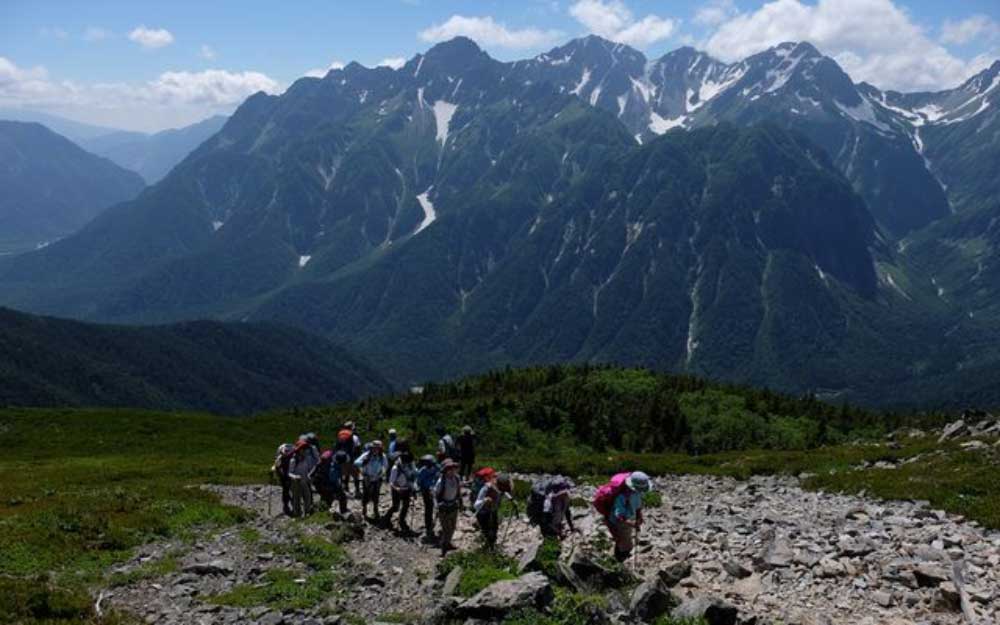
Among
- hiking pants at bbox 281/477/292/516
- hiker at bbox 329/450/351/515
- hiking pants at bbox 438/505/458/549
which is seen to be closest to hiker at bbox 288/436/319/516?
hiking pants at bbox 281/477/292/516

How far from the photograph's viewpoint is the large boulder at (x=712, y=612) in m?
17.8

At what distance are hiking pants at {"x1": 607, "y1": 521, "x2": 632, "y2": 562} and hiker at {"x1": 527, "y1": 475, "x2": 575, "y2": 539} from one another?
9.57 feet

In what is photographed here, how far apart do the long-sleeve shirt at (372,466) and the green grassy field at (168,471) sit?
5.80 metres

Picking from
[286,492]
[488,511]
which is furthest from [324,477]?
[488,511]

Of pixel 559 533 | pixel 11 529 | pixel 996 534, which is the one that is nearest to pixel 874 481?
pixel 996 534

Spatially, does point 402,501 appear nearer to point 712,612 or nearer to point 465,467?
point 465,467

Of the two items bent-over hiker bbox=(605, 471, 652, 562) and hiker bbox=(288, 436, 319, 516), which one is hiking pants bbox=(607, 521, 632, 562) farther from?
hiker bbox=(288, 436, 319, 516)

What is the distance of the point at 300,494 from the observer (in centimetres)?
3528

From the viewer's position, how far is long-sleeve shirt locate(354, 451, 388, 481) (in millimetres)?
32812

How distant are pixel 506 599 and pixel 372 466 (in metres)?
15.6

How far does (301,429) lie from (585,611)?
63.5m

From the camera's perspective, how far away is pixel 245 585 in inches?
918

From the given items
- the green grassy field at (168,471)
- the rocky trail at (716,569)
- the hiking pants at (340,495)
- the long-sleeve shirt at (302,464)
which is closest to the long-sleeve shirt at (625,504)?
the rocky trail at (716,569)

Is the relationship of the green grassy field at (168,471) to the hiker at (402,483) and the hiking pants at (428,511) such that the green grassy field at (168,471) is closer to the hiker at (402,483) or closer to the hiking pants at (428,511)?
the hiker at (402,483)
